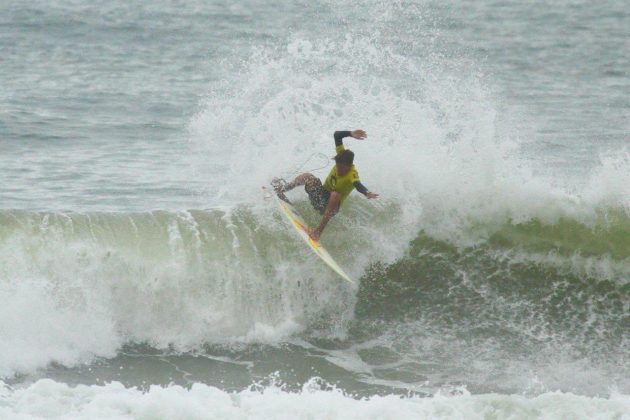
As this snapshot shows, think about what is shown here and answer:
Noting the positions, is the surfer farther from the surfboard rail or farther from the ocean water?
the ocean water

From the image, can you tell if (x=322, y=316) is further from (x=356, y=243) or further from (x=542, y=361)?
(x=542, y=361)

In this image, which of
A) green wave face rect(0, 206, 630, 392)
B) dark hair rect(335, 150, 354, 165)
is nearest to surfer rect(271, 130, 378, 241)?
dark hair rect(335, 150, 354, 165)

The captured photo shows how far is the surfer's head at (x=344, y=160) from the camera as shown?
11.3 m

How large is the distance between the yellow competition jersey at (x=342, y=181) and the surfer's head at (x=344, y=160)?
2.6 inches

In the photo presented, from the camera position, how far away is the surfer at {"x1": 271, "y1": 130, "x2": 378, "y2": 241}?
1126 cm

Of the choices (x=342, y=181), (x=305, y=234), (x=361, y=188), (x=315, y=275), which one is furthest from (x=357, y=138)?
(x=315, y=275)

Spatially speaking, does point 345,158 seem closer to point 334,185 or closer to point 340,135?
point 340,135

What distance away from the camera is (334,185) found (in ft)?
38.1

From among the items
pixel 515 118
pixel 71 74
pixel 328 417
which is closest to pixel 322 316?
pixel 328 417

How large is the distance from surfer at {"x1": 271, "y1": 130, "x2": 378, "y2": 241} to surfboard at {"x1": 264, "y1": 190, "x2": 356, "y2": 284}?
76 millimetres

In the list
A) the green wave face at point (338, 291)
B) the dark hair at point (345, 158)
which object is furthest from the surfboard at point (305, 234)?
the dark hair at point (345, 158)

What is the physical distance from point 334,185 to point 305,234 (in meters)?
0.70

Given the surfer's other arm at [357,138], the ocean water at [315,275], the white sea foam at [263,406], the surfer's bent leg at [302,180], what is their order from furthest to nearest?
the surfer's bent leg at [302,180]
the surfer's other arm at [357,138]
the ocean water at [315,275]
the white sea foam at [263,406]

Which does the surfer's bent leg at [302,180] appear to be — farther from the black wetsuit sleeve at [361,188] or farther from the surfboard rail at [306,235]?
the black wetsuit sleeve at [361,188]
